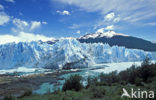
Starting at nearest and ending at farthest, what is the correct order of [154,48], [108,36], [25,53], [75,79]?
[75,79]
[25,53]
[154,48]
[108,36]

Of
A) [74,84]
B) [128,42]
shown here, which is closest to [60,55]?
[74,84]

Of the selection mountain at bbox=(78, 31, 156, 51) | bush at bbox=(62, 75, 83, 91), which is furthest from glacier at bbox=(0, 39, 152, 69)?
bush at bbox=(62, 75, 83, 91)

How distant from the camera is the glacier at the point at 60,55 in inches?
1777

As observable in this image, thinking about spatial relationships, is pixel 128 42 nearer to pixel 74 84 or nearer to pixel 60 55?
pixel 60 55

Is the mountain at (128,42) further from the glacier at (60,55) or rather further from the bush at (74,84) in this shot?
the bush at (74,84)

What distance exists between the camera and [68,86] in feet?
29.0

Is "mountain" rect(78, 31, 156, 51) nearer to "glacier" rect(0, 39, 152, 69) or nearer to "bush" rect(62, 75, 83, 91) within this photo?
"glacier" rect(0, 39, 152, 69)

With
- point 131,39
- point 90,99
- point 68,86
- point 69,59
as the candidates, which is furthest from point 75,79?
point 131,39

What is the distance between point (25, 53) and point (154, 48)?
228 ft

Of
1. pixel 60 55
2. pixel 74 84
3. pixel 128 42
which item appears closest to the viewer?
pixel 74 84

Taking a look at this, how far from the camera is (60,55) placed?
151 feet

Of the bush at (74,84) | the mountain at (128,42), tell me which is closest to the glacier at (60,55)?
the mountain at (128,42)

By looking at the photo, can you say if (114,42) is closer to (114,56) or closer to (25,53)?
(114,56)

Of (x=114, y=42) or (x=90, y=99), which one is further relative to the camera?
(x=114, y=42)
